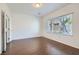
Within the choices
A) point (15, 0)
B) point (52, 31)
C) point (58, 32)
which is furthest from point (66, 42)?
point (15, 0)

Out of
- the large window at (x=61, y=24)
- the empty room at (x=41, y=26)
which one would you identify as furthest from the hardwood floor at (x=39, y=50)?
the large window at (x=61, y=24)

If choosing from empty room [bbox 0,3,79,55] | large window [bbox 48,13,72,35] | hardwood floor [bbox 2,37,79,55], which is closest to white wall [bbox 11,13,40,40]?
empty room [bbox 0,3,79,55]

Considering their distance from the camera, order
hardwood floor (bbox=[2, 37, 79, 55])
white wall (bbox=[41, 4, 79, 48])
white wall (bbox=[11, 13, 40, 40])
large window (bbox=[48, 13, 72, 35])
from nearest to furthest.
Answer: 1. hardwood floor (bbox=[2, 37, 79, 55])
2. white wall (bbox=[41, 4, 79, 48])
3. large window (bbox=[48, 13, 72, 35])
4. white wall (bbox=[11, 13, 40, 40])

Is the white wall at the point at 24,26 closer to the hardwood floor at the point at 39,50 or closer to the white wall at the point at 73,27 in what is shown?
the hardwood floor at the point at 39,50

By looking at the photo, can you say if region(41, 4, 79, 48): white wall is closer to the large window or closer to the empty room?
the empty room

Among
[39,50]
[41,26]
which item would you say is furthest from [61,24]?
[39,50]

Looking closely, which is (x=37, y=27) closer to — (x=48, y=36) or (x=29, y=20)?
(x=29, y=20)

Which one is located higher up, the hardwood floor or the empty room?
the empty room

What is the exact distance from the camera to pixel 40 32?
4.69 metres

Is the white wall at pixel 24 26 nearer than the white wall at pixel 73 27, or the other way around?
the white wall at pixel 73 27

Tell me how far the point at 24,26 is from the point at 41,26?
0.90 m

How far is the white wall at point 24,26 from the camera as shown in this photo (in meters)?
4.46

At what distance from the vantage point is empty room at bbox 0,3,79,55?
3410mm
